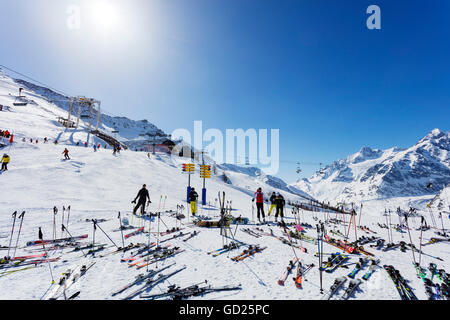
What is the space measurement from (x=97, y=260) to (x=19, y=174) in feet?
60.6

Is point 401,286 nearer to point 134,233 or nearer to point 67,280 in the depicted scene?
point 67,280

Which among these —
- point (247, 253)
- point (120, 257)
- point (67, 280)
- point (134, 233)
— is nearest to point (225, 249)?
point (247, 253)

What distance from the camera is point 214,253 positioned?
6.54 meters

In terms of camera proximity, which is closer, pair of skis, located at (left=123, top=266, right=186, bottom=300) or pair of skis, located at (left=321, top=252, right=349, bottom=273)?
pair of skis, located at (left=123, top=266, right=186, bottom=300)

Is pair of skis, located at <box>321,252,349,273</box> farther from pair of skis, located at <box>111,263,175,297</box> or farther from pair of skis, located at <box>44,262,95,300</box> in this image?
pair of skis, located at <box>44,262,95,300</box>

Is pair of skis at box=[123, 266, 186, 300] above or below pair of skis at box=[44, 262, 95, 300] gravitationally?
below

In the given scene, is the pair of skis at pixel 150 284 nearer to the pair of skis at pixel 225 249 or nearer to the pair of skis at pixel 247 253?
the pair of skis at pixel 225 249

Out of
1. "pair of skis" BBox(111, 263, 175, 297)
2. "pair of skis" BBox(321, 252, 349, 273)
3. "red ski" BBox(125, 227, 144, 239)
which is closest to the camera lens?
"pair of skis" BBox(111, 263, 175, 297)

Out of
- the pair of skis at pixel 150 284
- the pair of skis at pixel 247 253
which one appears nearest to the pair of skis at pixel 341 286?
the pair of skis at pixel 247 253

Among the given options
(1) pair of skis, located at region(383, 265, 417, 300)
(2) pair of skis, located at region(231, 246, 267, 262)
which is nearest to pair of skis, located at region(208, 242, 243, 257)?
(2) pair of skis, located at region(231, 246, 267, 262)

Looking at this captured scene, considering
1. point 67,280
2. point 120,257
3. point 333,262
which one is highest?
point 67,280

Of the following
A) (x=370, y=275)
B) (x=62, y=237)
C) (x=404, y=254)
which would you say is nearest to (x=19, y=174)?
(x=62, y=237)
